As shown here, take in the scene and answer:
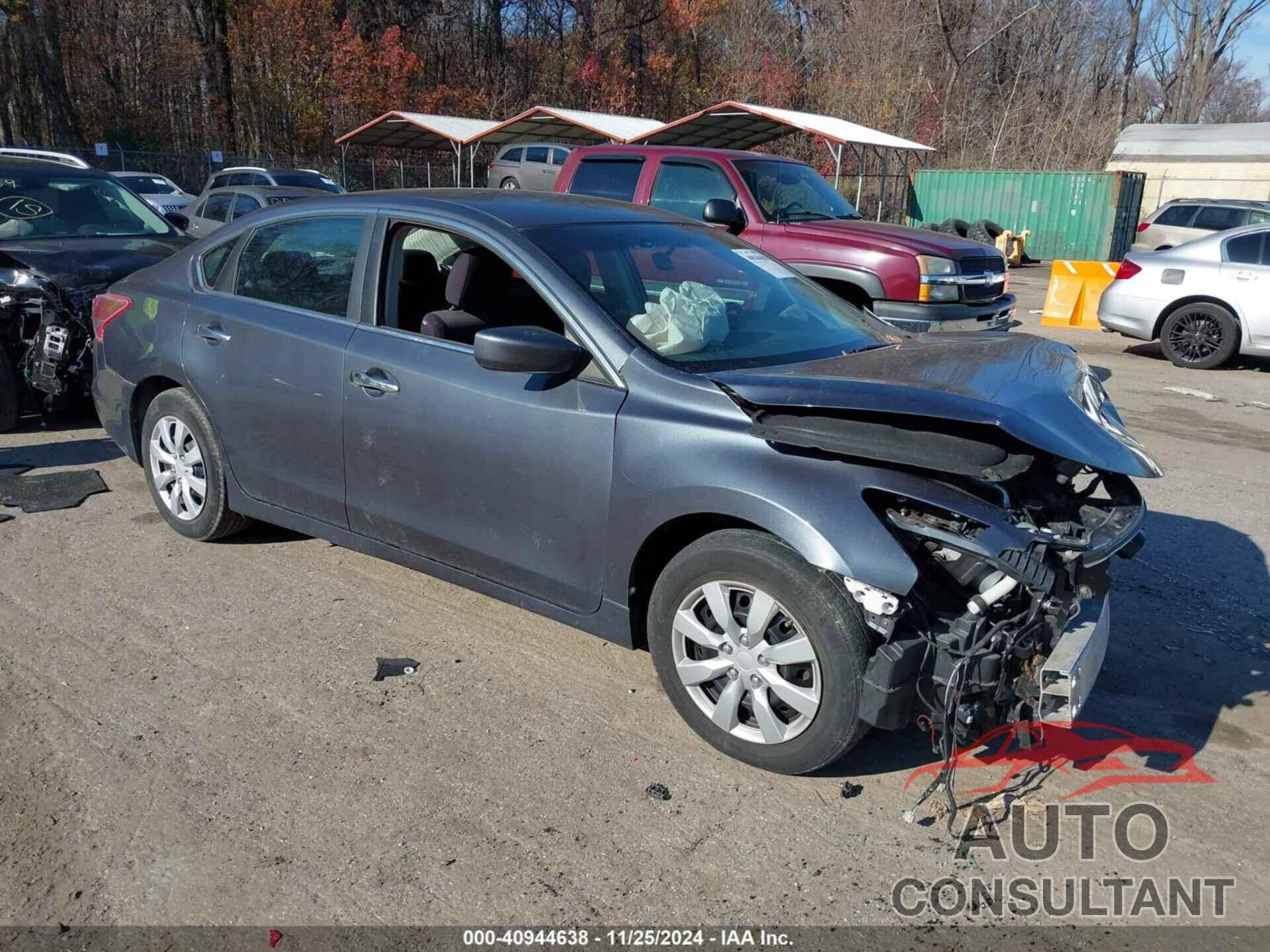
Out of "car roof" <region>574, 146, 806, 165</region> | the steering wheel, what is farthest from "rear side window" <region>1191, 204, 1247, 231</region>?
the steering wheel

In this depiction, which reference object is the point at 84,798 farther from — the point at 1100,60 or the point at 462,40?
the point at 1100,60

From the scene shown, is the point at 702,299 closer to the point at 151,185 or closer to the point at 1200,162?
the point at 151,185

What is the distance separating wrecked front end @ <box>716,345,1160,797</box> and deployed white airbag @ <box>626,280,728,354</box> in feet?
1.92

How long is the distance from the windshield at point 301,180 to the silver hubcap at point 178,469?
57.2 feet

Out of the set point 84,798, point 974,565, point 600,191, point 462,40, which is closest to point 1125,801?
point 974,565

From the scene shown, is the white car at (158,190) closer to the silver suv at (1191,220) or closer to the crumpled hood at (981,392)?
the silver suv at (1191,220)

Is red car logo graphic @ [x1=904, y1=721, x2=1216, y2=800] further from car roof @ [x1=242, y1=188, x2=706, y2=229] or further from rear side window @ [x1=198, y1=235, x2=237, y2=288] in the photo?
rear side window @ [x1=198, y1=235, x2=237, y2=288]

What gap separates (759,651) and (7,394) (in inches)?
240

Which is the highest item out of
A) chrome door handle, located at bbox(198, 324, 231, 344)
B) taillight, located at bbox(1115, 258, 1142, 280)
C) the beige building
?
the beige building

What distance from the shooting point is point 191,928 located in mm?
2691

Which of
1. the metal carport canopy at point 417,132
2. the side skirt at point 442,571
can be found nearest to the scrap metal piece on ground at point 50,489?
the side skirt at point 442,571

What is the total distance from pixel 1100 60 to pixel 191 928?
55902 millimetres

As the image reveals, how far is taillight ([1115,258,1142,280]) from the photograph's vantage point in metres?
11.6

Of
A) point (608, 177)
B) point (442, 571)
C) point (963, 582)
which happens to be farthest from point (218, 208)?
point (963, 582)
